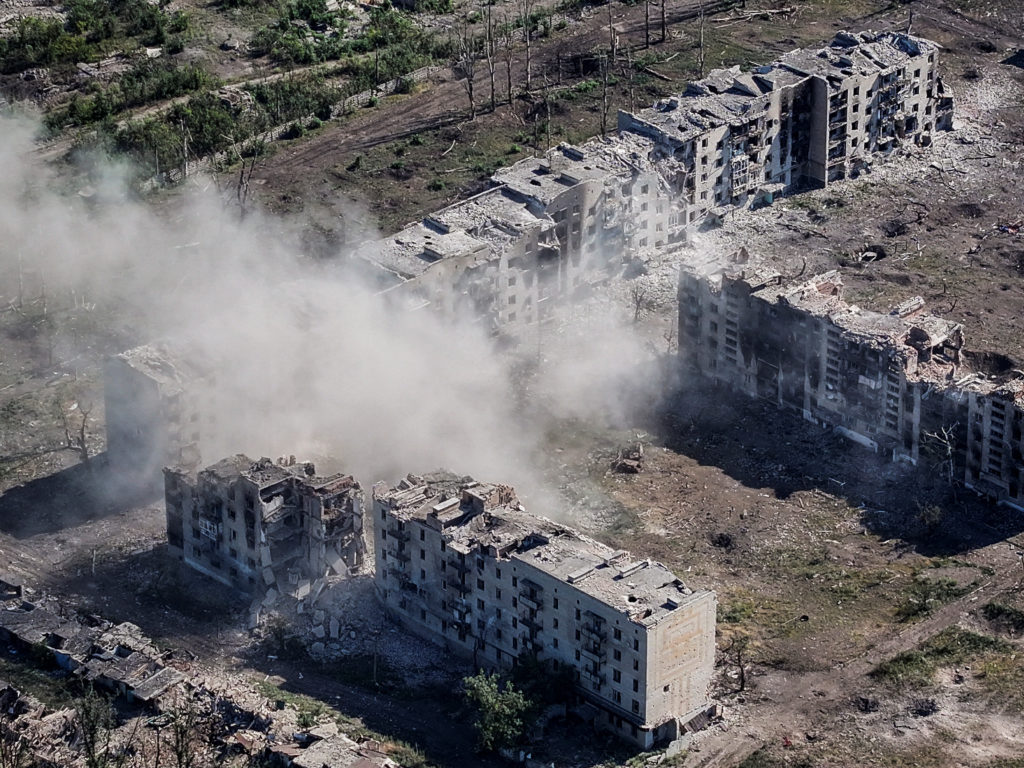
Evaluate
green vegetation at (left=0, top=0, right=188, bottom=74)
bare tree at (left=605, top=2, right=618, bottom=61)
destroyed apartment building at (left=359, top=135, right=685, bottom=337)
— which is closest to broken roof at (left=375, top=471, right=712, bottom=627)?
destroyed apartment building at (left=359, top=135, right=685, bottom=337)

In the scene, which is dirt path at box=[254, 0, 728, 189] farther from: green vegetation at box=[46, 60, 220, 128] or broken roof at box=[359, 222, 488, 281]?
broken roof at box=[359, 222, 488, 281]

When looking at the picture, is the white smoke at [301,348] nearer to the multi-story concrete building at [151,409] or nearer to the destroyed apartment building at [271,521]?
the multi-story concrete building at [151,409]

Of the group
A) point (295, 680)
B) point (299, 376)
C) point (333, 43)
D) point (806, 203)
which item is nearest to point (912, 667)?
point (295, 680)

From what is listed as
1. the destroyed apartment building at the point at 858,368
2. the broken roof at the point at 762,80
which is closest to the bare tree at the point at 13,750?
the destroyed apartment building at the point at 858,368

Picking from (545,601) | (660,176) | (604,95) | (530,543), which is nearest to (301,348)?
(530,543)

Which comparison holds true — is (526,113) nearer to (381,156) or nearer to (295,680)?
(381,156)

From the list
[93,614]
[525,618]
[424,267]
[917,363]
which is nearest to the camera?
[525,618]
